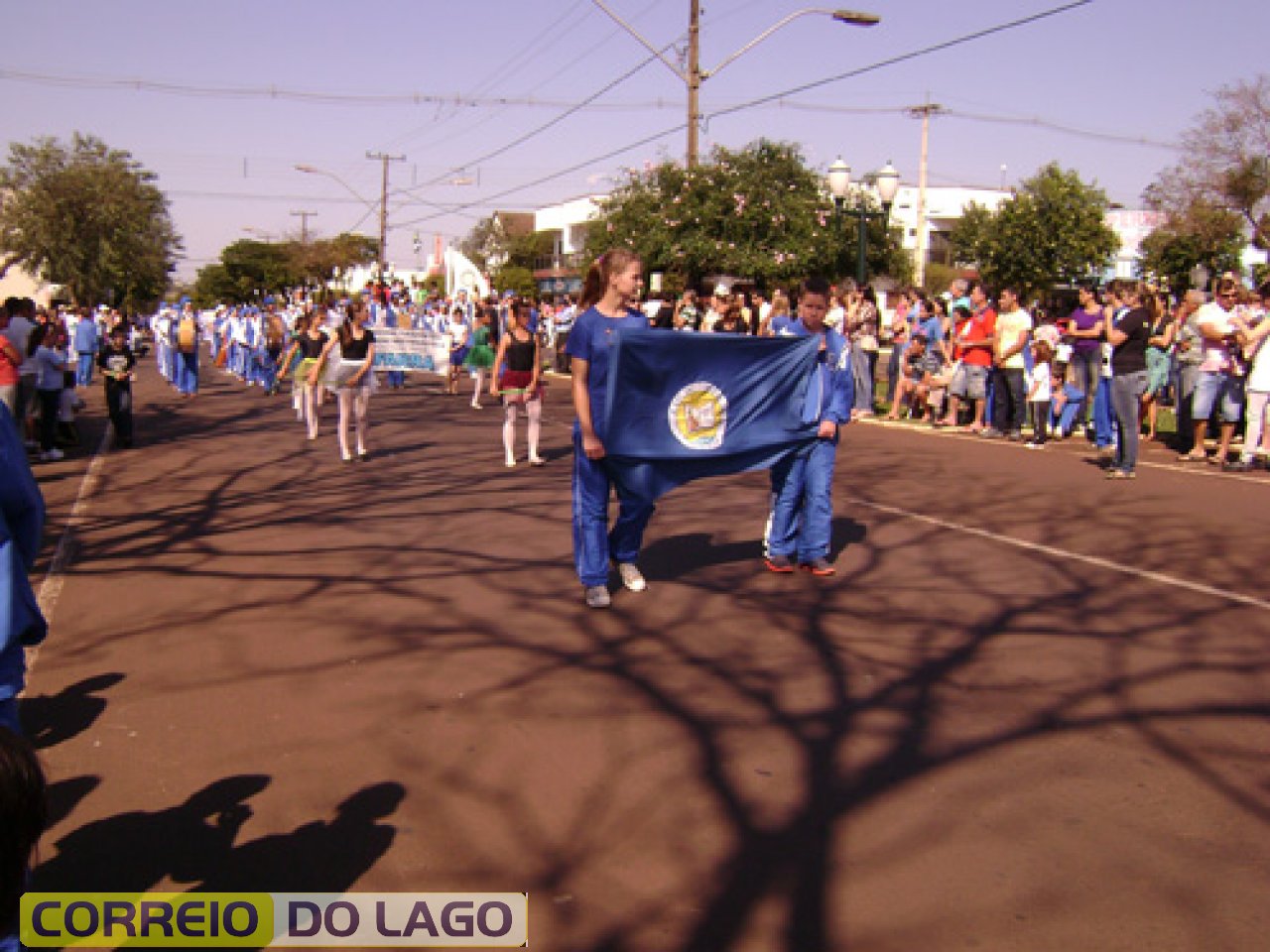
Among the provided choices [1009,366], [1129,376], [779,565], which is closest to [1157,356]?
[1009,366]

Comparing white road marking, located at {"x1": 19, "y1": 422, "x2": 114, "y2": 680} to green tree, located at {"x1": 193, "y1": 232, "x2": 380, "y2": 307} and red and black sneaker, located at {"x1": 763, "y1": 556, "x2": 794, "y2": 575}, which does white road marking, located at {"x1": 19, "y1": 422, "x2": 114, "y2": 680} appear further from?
green tree, located at {"x1": 193, "y1": 232, "x2": 380, "y2": 307}

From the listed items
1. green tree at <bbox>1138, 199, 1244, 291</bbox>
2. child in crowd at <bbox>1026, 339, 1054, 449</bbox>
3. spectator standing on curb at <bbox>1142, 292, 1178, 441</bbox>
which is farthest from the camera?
green tree at <bbox>1138, 199, 1244, 291</bbox>

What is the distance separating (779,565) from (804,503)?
0.43 meters

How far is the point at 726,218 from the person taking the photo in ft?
99.8

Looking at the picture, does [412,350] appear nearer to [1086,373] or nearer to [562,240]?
[1086,373]

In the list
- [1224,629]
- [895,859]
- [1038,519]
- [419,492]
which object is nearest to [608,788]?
[895,859]

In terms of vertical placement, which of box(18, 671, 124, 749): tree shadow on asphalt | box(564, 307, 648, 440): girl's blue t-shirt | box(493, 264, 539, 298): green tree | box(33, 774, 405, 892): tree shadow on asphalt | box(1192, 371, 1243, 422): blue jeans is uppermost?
box(493, 264, 539, 298): green tree

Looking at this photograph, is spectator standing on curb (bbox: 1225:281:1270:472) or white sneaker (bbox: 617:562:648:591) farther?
spectator standing on curb (bbox: 1225:281:1270:472)

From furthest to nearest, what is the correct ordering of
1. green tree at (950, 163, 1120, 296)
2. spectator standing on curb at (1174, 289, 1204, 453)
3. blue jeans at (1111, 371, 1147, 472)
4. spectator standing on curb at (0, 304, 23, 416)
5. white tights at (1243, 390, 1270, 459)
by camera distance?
green tree at (950, 163, 1120, 296), spectator standing on curb at (1174, 289, 1204, 453), white tights at (1243, 390, 1270, 459), spectator standing on curb at (0, 304, 23, 416), blue jeans at (1111, 371, 1147, 472)

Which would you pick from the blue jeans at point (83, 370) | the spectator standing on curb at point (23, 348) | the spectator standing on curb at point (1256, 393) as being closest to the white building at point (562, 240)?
the blue jeans at point (83, 370)

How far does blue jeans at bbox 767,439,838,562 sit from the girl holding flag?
1.36 m

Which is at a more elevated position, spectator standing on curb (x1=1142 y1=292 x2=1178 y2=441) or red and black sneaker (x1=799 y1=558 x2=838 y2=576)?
spectator standing on curb (x1=1142 y1=292 x2=1178 y2=441)

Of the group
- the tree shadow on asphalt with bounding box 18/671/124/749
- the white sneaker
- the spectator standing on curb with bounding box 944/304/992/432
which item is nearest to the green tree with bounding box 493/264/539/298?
the spectator standing on curb with bounding box 944/304/992/432

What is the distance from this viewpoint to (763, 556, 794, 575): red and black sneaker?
25.2 ft
